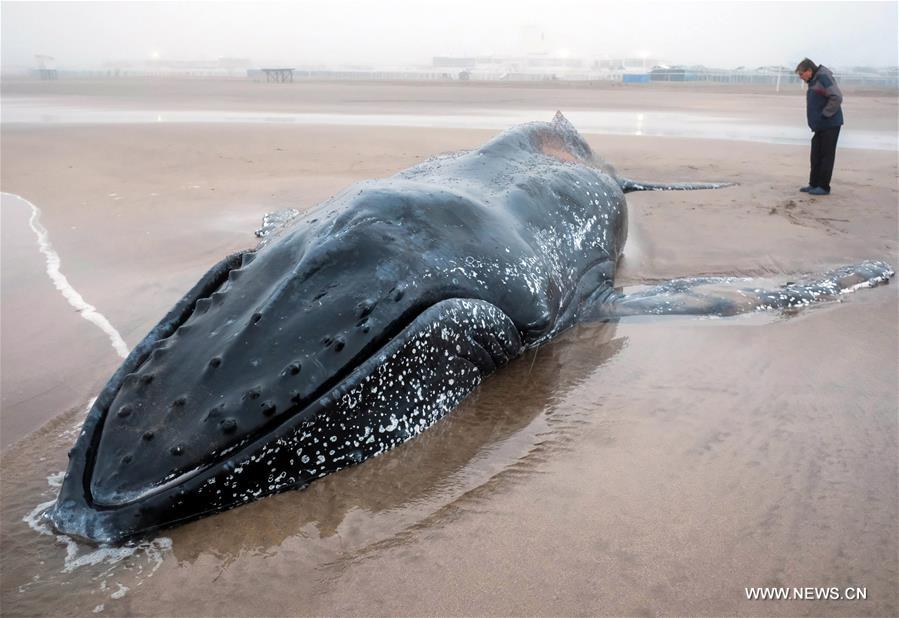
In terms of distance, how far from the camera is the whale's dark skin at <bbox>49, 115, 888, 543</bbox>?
2.67 m

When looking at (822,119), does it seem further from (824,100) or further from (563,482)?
(563,482)

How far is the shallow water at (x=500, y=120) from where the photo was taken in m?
19.2

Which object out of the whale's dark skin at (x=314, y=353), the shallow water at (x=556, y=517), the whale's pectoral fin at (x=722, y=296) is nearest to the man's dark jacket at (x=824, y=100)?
the whale's pectoral fin at (x=722, y=296)

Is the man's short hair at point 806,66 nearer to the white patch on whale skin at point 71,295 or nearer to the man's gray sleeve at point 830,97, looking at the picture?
the man's gray sleeve at point 830,97

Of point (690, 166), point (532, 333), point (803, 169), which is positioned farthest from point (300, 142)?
point (532, 333)

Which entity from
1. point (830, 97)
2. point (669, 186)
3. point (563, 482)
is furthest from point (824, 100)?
point (563, 482)

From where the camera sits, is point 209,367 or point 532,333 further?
point 532,333

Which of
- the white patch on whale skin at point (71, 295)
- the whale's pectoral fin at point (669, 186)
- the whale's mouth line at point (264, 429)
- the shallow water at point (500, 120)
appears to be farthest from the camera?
the shallow water at point (500, 120)

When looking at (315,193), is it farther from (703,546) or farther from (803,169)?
(803,169)

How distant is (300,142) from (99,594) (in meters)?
14.7

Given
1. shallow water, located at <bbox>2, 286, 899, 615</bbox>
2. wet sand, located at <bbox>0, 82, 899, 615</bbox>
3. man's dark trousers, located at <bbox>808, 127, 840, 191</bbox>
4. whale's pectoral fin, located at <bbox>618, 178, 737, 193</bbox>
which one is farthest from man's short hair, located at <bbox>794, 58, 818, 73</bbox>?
shallow water, located at <bbox>2, 286, 899, 615</bbox>

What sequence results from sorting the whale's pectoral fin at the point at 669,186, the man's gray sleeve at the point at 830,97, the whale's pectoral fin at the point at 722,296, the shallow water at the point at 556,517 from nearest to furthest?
the shallow water at the point at 556,517, the whale's pectoral fin at the point at 722,296, the whale's pectoral fin at the point at 669,186, the man's gray sleeve at the point at 830,97

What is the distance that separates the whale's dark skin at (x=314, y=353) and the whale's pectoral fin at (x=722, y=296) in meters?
0.77

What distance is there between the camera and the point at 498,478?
3.09 m
